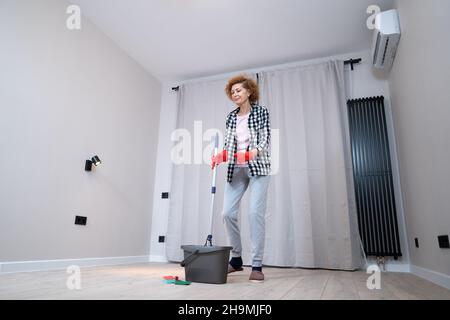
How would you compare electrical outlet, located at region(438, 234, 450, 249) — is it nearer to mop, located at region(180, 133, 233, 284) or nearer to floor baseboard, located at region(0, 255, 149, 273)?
mop, located at region(180, 133, 233, 284)

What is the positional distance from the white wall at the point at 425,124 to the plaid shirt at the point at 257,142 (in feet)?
3.35

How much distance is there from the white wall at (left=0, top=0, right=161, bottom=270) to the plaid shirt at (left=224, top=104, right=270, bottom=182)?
1588 mm

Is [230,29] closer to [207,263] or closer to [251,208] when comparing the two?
[251,208]

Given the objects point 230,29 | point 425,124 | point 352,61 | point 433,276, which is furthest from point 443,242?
point 230,29

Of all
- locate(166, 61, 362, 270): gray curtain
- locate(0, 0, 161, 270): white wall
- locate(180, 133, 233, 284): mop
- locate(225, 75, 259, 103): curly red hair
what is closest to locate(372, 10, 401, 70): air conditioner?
locate(166, 61, 362, 270): gray curtain

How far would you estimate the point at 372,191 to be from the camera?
3.02m

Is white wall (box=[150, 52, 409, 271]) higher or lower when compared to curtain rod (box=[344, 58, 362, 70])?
lower

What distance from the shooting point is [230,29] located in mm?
3223

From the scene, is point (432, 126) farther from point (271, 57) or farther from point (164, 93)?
point (164, 93)

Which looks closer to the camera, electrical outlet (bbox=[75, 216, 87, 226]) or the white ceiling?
electrical outlet (bbox=[75, 216, 87, 226])

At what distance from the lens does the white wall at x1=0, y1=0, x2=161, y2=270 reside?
229 centimetres

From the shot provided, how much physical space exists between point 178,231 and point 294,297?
251 cm

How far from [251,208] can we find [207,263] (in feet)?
1.66

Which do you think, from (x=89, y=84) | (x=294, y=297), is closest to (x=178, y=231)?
(x=89, y=84)
